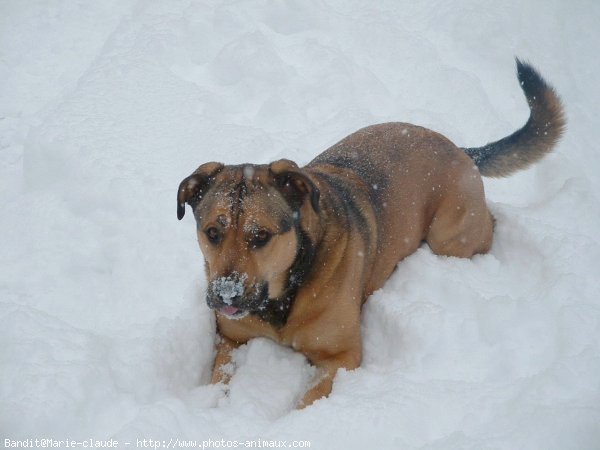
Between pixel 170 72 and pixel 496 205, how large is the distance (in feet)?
13.0

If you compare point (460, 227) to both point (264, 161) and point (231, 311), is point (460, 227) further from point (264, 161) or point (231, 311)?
point (231, 311)

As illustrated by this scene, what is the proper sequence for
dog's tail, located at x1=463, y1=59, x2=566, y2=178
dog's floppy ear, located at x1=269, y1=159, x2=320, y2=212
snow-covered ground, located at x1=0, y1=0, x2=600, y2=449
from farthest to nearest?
dog's tail, located at x1=463, y1=59, x2=566, y2=178, dog's floppy ear, located at x1=269, y1=159, x2=320, y2=212, snow-covered ground, located at x1=0, y1=0, x2=600, y2=449

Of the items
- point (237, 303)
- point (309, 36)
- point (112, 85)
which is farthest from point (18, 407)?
point (309, 36)

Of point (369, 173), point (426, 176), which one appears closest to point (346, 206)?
point (369, 173)

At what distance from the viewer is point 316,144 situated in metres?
5.88

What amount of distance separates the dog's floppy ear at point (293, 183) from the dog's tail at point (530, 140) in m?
2.37

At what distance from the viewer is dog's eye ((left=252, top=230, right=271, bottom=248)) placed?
322 centimetres

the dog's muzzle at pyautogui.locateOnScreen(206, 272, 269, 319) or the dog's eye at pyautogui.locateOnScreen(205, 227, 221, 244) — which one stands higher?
the dog's eye at pyautogui.locateOnScreen(205, 227, 221, 244)

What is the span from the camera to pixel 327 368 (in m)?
3.71

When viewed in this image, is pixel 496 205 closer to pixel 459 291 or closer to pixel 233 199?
pixel 459 291

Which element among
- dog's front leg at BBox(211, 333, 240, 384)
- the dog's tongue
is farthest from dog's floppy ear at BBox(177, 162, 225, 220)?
dog's front leg at BBox(211, 333, 240, 384)

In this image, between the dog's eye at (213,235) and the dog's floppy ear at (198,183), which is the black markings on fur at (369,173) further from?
the dog's eye at (213,235)

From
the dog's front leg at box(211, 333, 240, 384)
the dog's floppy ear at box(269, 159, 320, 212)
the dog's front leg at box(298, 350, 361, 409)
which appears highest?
the dog's floppy ear at box(269, 159, 320, 212)

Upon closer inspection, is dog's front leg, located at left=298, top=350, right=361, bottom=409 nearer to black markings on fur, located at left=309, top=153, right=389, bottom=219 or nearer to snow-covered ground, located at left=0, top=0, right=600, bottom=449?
snow-covered ground, located at left=0, top=0, right=600, bottom=449
